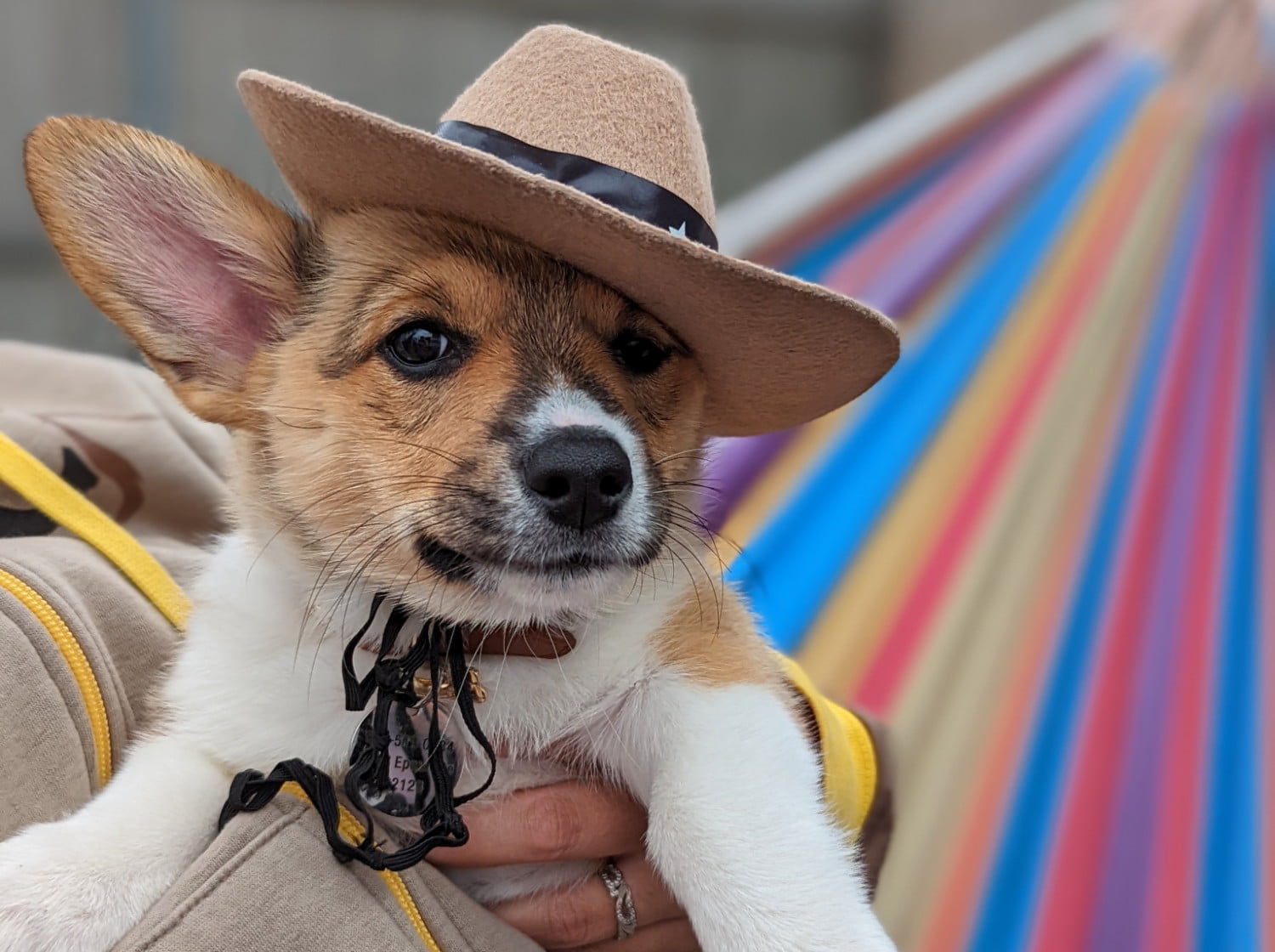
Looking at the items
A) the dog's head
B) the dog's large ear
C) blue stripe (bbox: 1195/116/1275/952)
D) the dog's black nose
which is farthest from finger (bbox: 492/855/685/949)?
blue stripe (bbox: 1195/116/1275/952)

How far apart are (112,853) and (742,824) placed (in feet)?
2.37

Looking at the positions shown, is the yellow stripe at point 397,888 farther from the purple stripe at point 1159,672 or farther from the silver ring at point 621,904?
the purple stripe at point 1159,672

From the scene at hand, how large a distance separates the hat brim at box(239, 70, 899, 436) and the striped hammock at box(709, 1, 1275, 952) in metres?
0.81

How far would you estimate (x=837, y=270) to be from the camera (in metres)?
3.25

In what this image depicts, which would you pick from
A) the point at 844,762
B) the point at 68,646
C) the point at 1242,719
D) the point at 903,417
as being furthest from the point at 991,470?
the point at 68,646

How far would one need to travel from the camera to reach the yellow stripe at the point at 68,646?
1080 millimetres

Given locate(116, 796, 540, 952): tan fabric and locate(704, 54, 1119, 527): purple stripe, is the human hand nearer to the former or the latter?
locate(116, 796, 540, 952): tan fabric

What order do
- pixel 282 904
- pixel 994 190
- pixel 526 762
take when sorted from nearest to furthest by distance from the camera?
pixel 282 904
pixel 526 762
pixel 994 190

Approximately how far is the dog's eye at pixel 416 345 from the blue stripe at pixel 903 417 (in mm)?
1306

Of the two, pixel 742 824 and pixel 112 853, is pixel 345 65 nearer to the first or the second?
pixel 112 853

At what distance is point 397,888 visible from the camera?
3.51 ft

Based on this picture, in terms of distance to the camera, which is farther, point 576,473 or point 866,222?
point 866,222

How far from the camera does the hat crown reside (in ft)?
3.59

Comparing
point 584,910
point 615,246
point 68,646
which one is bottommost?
point 584,910
